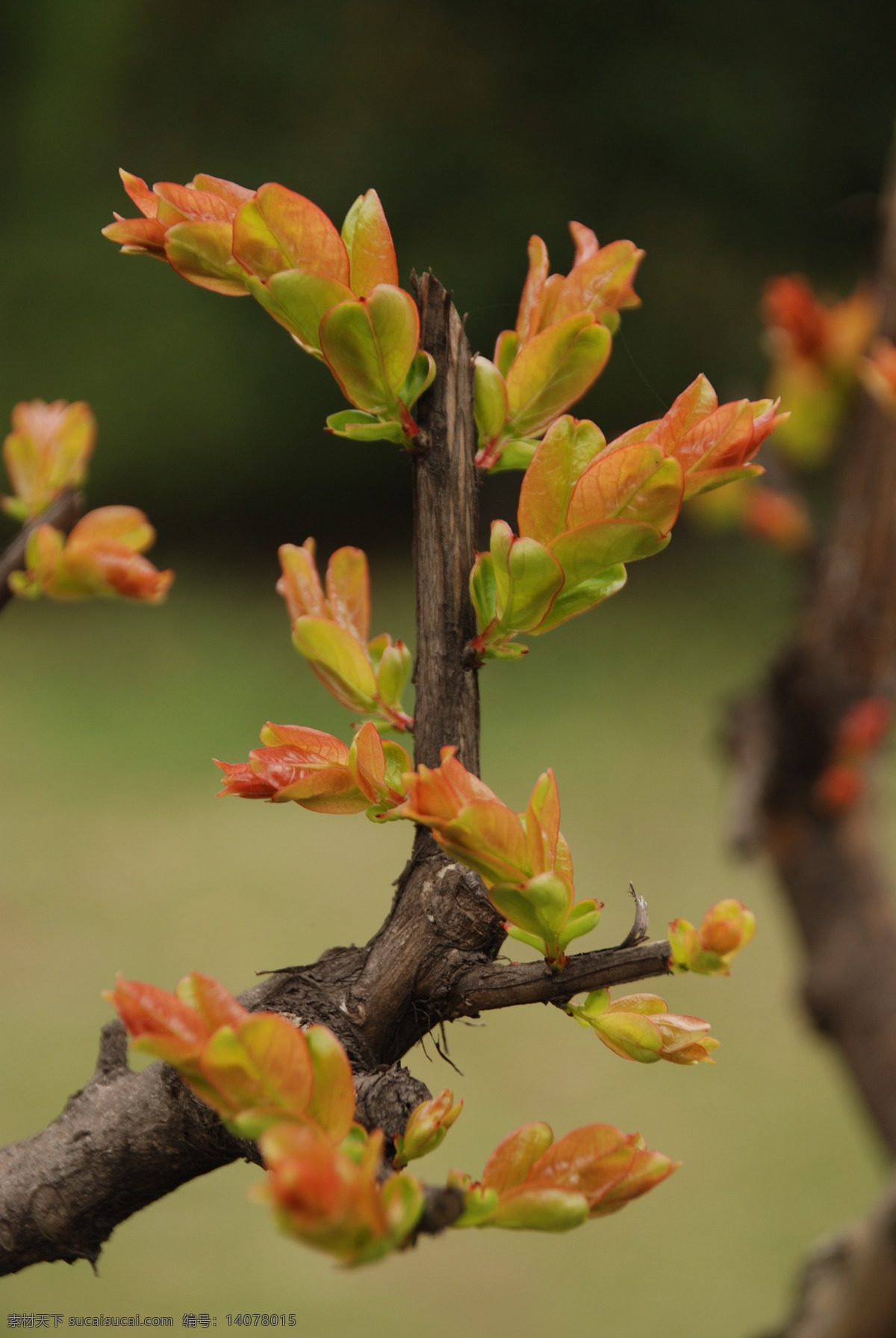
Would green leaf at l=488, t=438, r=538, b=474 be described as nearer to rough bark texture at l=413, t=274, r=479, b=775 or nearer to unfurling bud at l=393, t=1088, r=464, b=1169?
rough bark texture at l=413, t=274, r=479, b=775

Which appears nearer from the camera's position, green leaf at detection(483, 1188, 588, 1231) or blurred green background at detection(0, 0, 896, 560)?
green leaf at detection(483, 1188, 588, 1231)

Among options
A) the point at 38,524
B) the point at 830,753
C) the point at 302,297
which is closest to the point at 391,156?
the point at 830,753

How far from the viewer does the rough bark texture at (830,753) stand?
0.69 meters

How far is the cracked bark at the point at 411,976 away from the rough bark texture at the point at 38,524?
14 centimetres

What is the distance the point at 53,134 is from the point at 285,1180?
185cm

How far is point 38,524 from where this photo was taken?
297 mm

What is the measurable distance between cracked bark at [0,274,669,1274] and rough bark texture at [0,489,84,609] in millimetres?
138

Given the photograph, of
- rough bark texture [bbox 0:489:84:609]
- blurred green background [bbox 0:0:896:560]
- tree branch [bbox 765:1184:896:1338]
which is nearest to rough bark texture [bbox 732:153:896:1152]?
tree branch [bbox 765:1184:896:1338]

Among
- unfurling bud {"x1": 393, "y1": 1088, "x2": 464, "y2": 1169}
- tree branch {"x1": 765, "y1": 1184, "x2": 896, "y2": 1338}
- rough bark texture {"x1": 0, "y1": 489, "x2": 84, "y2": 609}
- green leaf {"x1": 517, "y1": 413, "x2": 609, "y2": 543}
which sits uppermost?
rough bark texture {"x1": 0, "y1": 489, "x2": 84, "y2": 609}

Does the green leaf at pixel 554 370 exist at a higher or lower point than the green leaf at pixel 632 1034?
higher

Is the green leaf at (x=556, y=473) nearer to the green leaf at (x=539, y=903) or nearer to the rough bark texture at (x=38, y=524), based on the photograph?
the green leaf at (x=539, y=903)

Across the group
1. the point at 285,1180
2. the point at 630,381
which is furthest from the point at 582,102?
the point at 285,1180

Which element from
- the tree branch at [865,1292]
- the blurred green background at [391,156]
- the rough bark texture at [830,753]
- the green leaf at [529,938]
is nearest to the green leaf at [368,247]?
the green leaf at [529,938]

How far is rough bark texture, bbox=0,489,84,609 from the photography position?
286 mm
